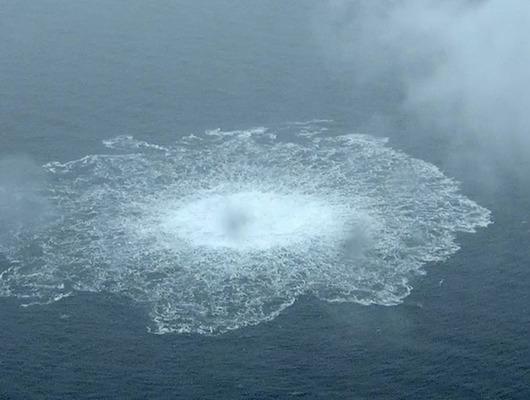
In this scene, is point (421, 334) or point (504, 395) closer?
point (504, 395)

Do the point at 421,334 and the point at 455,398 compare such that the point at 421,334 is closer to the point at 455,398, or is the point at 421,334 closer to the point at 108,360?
the point at 455,398

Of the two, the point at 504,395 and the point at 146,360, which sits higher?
the point at 146,360

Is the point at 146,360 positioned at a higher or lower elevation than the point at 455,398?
higher

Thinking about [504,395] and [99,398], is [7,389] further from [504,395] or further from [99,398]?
[504,395]

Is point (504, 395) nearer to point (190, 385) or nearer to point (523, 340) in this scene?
point (523, 340)

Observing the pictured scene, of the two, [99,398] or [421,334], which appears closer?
[99,398]

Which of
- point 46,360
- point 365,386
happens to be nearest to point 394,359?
point 365,386

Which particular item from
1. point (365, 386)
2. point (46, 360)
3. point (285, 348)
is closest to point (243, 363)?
point (285, 348)

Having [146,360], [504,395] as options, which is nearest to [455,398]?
[504,395]
